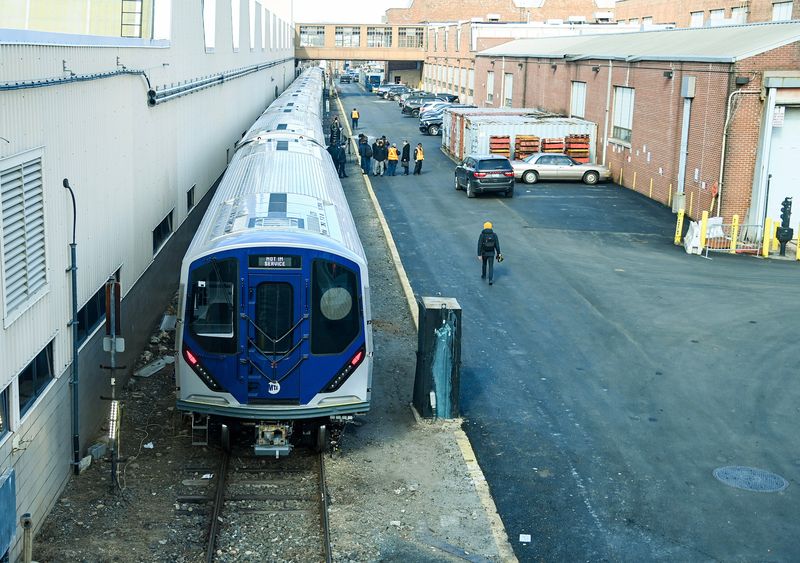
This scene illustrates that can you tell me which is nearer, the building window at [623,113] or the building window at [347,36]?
the building window at [623,113]

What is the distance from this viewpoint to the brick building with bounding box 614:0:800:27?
2282 inches

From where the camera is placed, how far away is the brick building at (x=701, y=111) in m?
28.0

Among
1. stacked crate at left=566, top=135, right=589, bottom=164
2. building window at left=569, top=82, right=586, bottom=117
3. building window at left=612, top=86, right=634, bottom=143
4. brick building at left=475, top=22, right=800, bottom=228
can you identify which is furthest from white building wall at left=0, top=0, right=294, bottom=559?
building window at left=569, top=82, right=586, bottom=117

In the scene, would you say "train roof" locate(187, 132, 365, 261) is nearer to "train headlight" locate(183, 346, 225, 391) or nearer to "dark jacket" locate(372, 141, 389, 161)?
"train headlight" locate(183, 346, 225, 391)

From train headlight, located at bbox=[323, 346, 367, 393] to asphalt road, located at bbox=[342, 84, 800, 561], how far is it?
2.22 meters

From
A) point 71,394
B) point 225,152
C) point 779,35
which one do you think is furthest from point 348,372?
point 779,35

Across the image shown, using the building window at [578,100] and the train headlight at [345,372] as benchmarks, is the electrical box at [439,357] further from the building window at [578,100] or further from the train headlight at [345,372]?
the building window at [578,100]

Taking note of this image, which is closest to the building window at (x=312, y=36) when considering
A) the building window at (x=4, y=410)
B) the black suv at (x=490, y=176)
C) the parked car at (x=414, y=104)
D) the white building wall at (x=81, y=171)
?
the parked car at (x=414, y=104)

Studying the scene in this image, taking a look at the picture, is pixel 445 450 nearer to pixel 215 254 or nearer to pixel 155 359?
Result: pixel 215 254

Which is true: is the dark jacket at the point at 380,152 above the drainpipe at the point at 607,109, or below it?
below

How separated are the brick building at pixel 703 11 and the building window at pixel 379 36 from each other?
25.6 meters

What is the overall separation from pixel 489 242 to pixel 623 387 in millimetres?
7326

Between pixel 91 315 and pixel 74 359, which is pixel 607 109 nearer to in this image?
pixel 91 315

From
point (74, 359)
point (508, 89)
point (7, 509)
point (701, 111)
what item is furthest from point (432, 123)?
point (7, 509)
